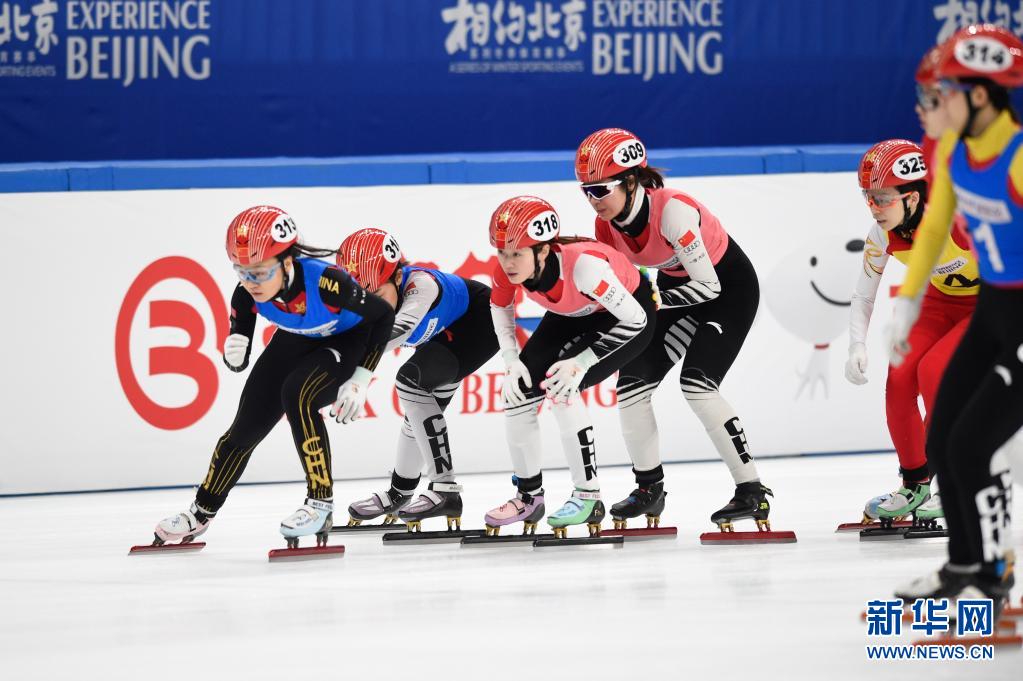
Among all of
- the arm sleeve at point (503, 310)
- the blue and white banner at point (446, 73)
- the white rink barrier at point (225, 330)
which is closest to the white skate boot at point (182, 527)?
the arm sleeve at point (503, 310)

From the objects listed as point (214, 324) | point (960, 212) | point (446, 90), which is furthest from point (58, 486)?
point (960, 212)

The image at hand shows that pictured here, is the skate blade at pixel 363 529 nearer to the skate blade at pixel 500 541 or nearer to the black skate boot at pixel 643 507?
the skate blade at pixel 500 541

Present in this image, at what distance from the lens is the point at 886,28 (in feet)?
33.8

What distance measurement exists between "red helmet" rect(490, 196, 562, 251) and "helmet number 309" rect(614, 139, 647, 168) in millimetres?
422

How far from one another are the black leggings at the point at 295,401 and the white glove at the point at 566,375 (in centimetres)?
84

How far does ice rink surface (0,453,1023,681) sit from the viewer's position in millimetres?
3502

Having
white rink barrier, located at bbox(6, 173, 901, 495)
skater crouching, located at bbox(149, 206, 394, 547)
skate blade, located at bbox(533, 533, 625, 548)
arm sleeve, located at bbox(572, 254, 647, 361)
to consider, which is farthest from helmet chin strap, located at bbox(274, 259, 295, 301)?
white rink barrier, located at bbox(6, 173, 901, 495)

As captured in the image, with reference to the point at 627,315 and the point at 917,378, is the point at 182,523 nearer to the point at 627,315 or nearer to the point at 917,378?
the point at 627,315

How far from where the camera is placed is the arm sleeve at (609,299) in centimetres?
545

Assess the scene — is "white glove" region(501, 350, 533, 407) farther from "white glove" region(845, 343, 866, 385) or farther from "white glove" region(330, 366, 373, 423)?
"white glove" region(845, 343, 866, 385)

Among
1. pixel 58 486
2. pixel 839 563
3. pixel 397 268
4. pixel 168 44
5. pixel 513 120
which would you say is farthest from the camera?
pixel 513 120

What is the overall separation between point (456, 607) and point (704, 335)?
2036mm

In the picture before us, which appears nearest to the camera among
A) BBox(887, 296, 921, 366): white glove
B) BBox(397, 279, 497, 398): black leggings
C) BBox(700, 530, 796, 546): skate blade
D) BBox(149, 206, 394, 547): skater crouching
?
BBox(887, 296, 921, 366): white glove

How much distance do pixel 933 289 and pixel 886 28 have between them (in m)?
5.25
